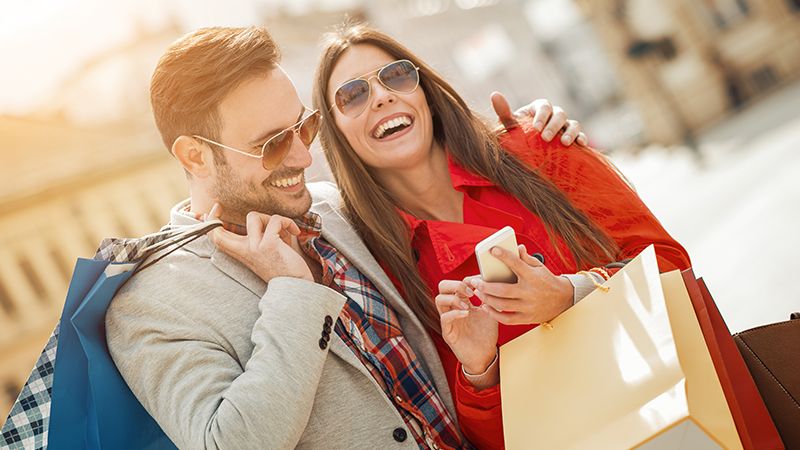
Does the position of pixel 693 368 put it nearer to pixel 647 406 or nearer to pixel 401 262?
pixel 647 406

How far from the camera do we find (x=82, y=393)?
2271mm

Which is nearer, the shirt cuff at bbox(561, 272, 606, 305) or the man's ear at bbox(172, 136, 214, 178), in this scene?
the shirt cuff at bbox(561, 272, 606, 305)

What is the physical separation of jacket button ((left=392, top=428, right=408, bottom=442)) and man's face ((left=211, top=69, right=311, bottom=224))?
822 mm

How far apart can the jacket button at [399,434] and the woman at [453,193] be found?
19cm

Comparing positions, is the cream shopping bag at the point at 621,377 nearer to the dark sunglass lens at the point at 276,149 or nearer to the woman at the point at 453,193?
the woman at the point at 453,193

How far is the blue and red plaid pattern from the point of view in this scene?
98.7 inches

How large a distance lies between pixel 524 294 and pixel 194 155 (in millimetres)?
1378

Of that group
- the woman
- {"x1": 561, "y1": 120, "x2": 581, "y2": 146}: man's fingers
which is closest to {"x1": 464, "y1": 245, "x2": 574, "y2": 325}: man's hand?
the woman

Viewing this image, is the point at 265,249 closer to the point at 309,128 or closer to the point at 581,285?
the point at 309,128

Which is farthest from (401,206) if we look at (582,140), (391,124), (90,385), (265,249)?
(90,385)

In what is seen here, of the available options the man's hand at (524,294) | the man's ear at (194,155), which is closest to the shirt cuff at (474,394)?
the man's hand at (524,294)

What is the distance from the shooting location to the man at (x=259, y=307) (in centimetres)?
215

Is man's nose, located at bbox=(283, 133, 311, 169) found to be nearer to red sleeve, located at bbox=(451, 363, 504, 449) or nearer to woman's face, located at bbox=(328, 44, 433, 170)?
woman's face, located at bbox=(328, 44, 433, 170)

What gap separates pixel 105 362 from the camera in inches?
88.7
